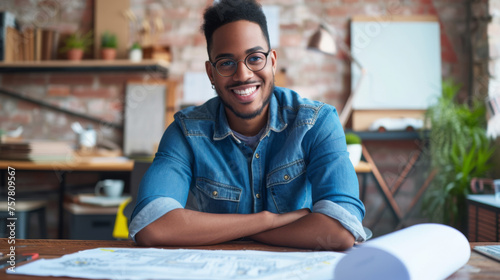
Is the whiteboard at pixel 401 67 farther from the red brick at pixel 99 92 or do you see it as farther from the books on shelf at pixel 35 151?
the books on shelf at pixel 35 151

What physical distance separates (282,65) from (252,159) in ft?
6.88

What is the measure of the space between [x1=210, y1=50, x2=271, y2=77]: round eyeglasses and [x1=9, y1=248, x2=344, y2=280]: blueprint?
1.85 ft

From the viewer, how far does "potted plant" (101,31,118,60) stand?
304 centimetres

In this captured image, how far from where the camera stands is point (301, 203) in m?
1.22

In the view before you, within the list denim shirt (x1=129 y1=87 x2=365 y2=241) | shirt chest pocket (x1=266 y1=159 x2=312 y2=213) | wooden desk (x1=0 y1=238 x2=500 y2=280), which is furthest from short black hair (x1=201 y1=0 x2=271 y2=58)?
wooden desk (x1=0 y1=238 x2=500 y2=280)

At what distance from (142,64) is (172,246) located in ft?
7.67

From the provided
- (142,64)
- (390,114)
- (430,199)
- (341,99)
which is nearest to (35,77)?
(142,64)

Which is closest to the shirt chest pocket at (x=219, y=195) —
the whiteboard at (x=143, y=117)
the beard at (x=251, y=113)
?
the beard at (x=251, y=113)

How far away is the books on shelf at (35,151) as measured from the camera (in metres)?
2.60

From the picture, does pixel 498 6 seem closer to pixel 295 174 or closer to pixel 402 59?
pixel 402 59

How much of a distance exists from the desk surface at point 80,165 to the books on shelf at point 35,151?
0.03 m

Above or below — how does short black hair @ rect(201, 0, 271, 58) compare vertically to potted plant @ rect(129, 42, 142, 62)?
below

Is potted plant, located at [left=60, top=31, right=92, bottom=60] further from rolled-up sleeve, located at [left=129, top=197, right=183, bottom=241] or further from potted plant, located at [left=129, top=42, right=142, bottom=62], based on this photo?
rolled-up sleeve, located at [left=129, top=197, right=183, bottom=241]

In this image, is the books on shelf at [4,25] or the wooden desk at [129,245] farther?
the books on shelf at [4,25]
